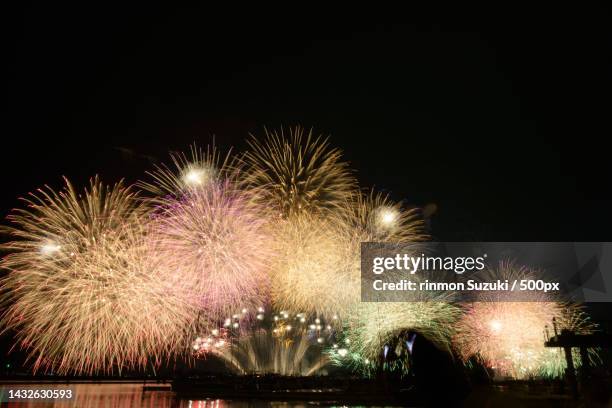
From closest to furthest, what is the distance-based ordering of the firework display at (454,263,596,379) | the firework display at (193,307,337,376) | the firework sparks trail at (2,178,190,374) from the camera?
the firework sparks trail at (2,178,190,374)
the firework display at (454,263,596,379)
the firework display at (193,307,337,376)

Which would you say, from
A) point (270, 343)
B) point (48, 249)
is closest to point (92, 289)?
point (48, 249)

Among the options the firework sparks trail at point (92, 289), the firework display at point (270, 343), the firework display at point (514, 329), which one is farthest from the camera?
the firework display at point (270, 343)

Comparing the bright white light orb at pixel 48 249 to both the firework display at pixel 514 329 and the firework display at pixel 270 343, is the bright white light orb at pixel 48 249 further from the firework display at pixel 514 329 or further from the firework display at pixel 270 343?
the firework display at pixel 514 329

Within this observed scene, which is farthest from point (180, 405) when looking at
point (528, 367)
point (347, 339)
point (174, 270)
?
point (528, 367)

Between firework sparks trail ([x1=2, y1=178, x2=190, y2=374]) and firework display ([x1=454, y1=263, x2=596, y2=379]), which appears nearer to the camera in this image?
firework sparks trail ([x1=2, y1=178, x2=190, y2=374])

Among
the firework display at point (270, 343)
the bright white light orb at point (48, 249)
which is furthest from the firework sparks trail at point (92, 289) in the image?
the firework display at point (270, 343)

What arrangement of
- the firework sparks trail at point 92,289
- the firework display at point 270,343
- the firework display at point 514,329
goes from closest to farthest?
the firework sparks trail at point 92,289 → the firework display at point 514,329 → the firework display at point 270,343

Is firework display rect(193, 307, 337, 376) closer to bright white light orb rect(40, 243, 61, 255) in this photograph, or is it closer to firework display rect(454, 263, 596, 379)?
firework display rect(454, 263, 596, 379)

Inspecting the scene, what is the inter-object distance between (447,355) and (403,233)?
19109 millimetres

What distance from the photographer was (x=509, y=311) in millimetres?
31531

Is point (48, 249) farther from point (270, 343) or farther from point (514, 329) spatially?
point (514, 329)

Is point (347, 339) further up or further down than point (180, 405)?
further up

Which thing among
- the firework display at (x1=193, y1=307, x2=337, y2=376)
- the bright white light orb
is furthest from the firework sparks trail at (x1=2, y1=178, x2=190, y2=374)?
the firework display at (x1=193, y1=307, x2=337, y2=376)

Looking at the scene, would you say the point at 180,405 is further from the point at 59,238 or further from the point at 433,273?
the point at 433,273
